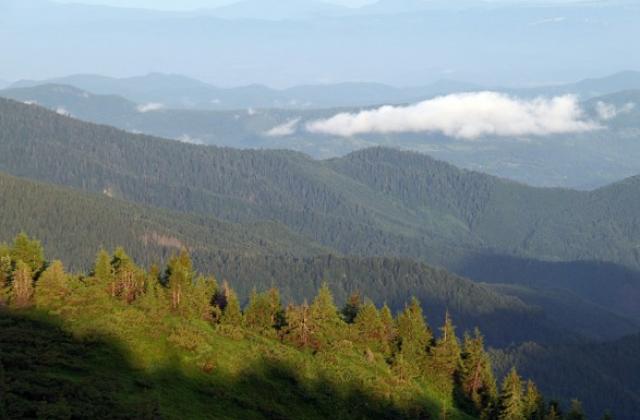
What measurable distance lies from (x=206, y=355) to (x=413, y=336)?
3518 cm

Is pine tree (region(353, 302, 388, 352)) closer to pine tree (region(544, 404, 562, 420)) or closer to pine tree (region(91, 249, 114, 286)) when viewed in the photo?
pine tree (region(544, 404, 562, 420))

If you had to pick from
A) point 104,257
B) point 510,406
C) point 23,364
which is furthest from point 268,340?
point 23,364

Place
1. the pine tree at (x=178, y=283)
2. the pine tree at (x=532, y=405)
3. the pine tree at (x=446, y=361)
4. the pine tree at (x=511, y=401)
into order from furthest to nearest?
1. the pine tree at (x=446, y=361)
2. the pine tree at (x=532, y=405)
3. the pine tree at (x=178, y=283)
4. the pine tree at (x=511, y=401)

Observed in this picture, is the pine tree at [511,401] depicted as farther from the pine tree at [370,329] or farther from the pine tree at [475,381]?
the pine tree at [370,329]

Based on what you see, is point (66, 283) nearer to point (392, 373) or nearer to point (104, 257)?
point (104, 257)

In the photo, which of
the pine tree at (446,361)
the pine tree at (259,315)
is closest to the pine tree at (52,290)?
the pine tree at (259,315)

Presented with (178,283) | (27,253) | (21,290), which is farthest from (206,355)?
(27,253)

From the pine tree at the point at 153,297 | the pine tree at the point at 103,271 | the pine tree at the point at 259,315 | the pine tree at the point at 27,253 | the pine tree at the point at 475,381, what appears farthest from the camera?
the pine tree at the point at 475,381

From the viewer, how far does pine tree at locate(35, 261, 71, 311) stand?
100 m

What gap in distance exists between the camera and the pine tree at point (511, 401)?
356 feet

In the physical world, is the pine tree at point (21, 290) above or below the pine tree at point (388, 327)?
above

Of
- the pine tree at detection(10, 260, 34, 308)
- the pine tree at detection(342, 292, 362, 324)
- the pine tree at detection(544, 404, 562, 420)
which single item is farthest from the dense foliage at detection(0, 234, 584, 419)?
the pine tree at detection(544, 404, 562, 420)

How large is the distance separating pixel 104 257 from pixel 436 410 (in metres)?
45.4

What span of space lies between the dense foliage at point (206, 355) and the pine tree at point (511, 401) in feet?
0.57
